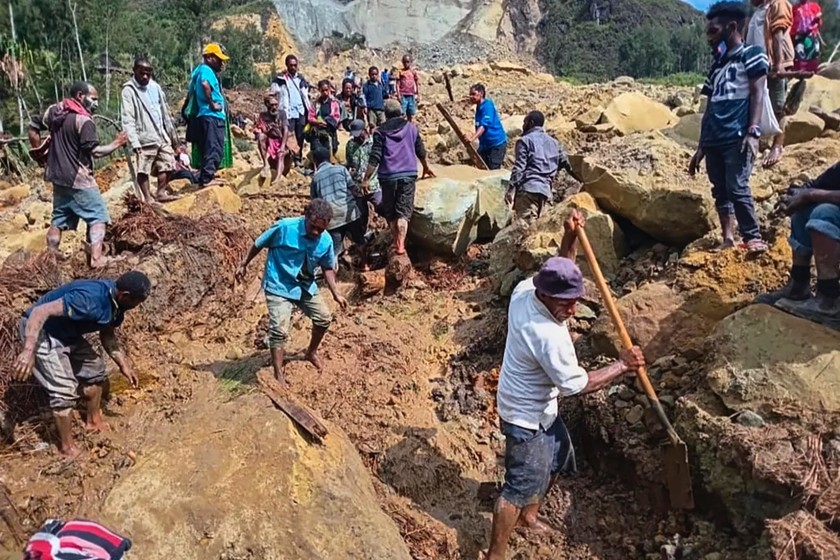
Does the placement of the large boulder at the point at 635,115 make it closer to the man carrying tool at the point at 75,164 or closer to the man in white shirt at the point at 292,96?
the man in white shirt at the point at 292,96

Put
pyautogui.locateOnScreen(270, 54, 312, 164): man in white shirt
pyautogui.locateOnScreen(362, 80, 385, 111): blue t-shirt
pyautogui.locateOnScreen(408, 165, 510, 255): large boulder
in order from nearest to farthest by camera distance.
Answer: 1. pyautogui.locateOnScreen(408, 165, 510, 255): large boulder
2. pyautogui.locateOnScreen(270, 54, 312, 164): man in white shirt
3. pyautogui.locateOnScreen(362, 80, 385, 111): blue t-shirt

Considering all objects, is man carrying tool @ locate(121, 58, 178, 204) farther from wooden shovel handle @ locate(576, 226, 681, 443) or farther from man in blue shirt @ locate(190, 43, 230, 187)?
wooden shovel handle @ locate(576, 226, 681, 443)

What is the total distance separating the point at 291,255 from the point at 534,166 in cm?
283

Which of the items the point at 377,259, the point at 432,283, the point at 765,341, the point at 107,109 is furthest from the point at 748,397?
the point at 107,109

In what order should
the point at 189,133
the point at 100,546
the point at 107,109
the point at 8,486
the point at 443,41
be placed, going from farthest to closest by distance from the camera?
the point at 443,41
the point at 107,109
the point at 189,133
the point at 8,486
the point at 100,546

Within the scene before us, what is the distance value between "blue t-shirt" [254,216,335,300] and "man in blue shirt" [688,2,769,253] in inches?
110

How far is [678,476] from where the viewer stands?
11.9ft

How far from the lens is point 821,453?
3104 mm

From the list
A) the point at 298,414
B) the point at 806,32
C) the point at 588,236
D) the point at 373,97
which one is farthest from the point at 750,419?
the point at 373,97

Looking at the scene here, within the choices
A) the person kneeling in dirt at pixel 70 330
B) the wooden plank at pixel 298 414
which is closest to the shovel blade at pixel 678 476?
the wooden plank at pixel 298 414

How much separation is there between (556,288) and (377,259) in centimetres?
416

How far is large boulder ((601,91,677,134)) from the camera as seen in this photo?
9531 millimetres

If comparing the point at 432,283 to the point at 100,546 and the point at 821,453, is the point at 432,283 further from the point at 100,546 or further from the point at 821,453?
the point at 100,546

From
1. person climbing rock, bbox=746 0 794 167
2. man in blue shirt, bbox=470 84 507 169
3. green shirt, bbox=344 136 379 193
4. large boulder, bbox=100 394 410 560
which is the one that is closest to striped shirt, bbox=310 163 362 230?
green shirt, bbox=344 136 379 193
